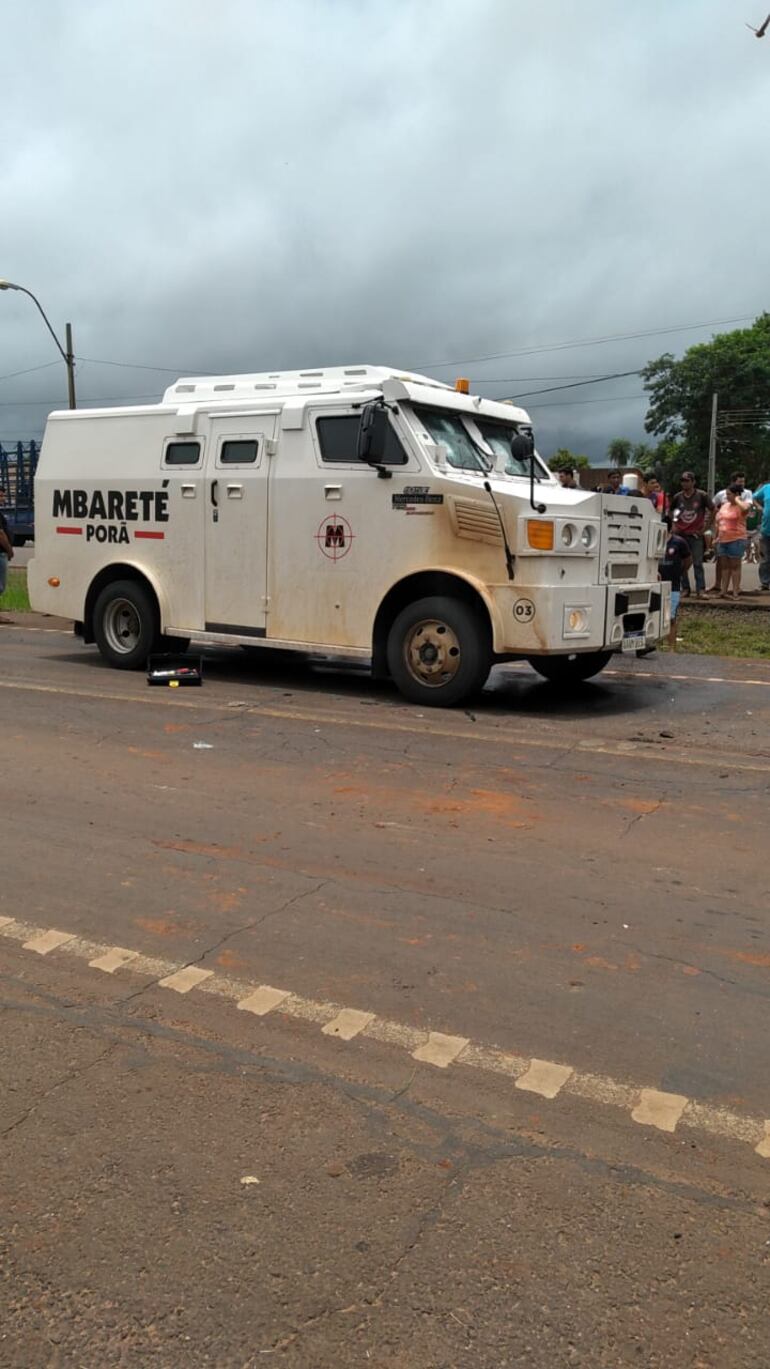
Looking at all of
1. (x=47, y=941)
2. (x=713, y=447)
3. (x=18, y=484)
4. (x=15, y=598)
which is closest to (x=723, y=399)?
(x=713, y=447)

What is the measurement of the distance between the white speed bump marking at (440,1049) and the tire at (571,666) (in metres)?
6.53

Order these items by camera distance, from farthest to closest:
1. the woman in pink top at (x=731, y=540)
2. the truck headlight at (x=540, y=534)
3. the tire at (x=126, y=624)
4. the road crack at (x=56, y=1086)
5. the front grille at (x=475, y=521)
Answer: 1. the woman in pink top at (x=731, y=540)
2. the tire at (x=126, y=624)
3. the front grille at (x=475, y=521)
4. the truck headlight at (x=540, y=534)
5. the road crack at (x=56, y=1086)

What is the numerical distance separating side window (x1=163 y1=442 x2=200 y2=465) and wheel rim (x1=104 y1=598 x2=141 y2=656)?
1.52 meters

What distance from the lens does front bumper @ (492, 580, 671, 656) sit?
27.5ft

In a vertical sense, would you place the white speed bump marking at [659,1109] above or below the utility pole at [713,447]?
below

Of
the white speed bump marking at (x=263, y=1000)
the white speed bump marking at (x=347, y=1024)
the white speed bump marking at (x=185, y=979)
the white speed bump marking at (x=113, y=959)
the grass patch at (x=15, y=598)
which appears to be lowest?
the white speed bump marking at (x=347, y=1024)

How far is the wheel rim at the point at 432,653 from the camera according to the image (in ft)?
28.9

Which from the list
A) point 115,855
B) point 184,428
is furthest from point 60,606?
point 115,855

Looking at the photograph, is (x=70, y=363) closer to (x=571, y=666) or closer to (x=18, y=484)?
(x=18, y=484)

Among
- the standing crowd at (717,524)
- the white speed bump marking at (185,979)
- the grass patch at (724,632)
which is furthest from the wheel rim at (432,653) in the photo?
the standing crowd at (717,524)

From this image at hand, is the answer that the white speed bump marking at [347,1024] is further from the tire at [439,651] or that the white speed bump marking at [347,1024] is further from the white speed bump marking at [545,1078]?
the tire at [439,651]

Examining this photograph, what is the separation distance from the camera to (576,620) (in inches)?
335

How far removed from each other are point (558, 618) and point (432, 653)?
1088mm

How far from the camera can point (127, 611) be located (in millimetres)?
11016
